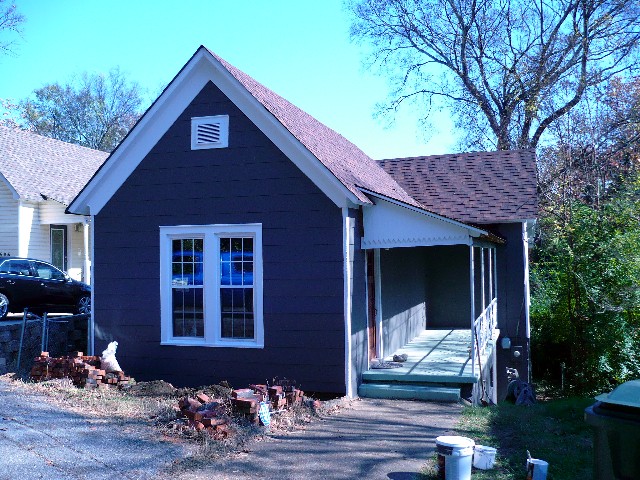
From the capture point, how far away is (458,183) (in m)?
15.9

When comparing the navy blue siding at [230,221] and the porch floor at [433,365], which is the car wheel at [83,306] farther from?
the porch floor at [433,365]

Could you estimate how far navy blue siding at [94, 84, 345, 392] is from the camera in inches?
378

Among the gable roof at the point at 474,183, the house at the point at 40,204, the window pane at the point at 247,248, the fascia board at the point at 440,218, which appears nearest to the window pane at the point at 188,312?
the window pane at the point at 247,248

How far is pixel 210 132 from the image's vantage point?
10.3 m

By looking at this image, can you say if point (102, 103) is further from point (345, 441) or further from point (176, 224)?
point (345, 441)

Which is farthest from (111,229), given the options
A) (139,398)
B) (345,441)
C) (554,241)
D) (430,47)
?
(430,47)

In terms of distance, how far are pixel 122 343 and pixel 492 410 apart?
6145 mm

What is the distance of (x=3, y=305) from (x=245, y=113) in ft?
26.1

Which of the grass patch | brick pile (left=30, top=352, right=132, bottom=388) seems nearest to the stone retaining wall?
brick pile (left=30, top=352, right=132, bottom=388)

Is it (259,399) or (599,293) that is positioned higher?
(599,293)

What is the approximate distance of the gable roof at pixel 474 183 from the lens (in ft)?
46.4

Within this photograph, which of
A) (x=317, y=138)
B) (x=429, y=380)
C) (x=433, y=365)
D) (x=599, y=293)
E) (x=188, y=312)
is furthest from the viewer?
(x=599, y=293)

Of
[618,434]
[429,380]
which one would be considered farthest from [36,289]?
[618,434]

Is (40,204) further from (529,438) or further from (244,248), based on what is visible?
(529,438)
